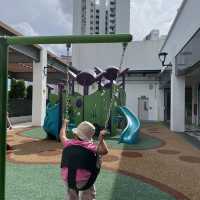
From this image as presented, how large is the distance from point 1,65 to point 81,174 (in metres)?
1.53

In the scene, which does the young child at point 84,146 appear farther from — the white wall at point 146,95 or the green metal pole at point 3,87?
the white wall at point 146,95

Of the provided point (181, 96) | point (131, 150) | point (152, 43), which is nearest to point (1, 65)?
point (131, 150)

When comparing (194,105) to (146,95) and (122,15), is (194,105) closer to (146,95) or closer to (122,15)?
(146,95)

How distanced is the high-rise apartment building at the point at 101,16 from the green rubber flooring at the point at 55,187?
261ft

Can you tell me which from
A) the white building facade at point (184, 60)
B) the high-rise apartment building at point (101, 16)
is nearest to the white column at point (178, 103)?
the white building facade at point (184, 60)

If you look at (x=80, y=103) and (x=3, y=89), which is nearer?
(x=3, y=89)

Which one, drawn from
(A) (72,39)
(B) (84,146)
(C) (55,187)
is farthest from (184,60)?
(B) (84,146)

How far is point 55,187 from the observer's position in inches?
196

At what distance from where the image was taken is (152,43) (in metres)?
25.9

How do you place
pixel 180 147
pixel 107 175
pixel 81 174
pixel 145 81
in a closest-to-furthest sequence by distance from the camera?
pixel 81 174, pixel 107 175, pixel 180 147, pixel 145 81

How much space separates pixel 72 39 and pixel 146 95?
71.6 feet

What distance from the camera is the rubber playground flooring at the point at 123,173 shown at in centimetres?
477

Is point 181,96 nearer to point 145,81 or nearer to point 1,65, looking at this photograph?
point 145,81

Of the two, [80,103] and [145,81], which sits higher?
[145,81]
